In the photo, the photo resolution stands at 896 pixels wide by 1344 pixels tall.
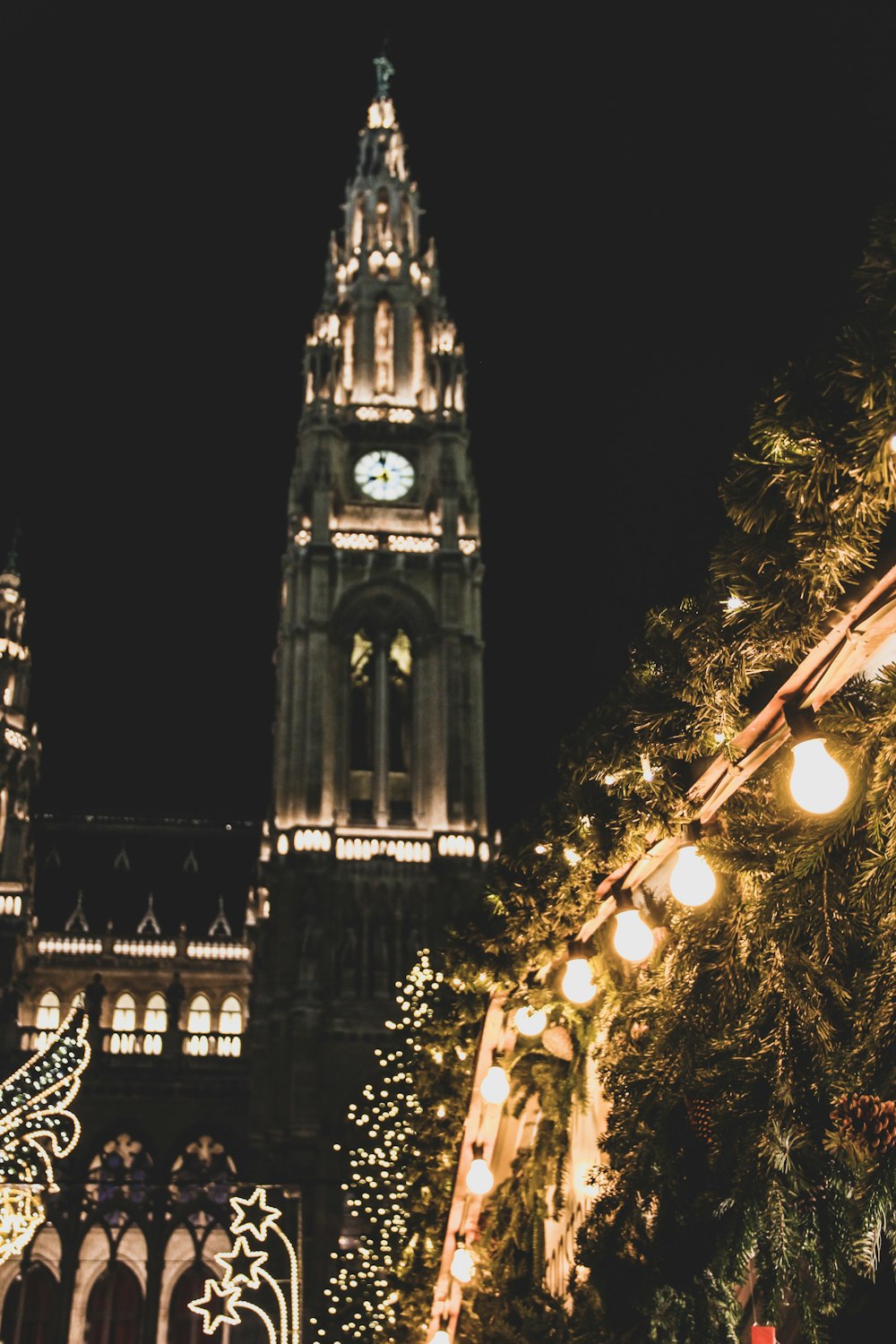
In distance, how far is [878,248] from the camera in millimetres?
4047

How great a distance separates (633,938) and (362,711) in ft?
137

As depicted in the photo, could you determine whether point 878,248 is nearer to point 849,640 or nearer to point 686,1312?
point 849,640

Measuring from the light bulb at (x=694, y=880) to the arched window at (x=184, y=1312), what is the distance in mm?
41072

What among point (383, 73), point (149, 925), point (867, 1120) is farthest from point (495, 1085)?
point (383, 73)

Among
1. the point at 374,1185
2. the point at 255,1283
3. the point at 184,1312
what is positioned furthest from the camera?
the point at 184,1312

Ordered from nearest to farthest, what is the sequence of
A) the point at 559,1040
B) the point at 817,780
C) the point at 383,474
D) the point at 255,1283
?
the point at 817,780, the point at 559,1040, the point at 255,1283, the point at 383,474

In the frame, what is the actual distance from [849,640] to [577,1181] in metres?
4.86

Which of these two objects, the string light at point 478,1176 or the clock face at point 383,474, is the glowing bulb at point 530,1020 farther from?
the clock face at point 383,474

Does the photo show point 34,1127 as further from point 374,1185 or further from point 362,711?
point 362,711

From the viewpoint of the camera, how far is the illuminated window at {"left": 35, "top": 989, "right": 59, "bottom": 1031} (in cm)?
4503

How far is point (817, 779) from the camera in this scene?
4121mm

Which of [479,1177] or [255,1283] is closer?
[479,1177]

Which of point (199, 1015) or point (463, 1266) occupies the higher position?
point (199, 1015)

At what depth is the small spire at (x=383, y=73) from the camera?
65.8m
